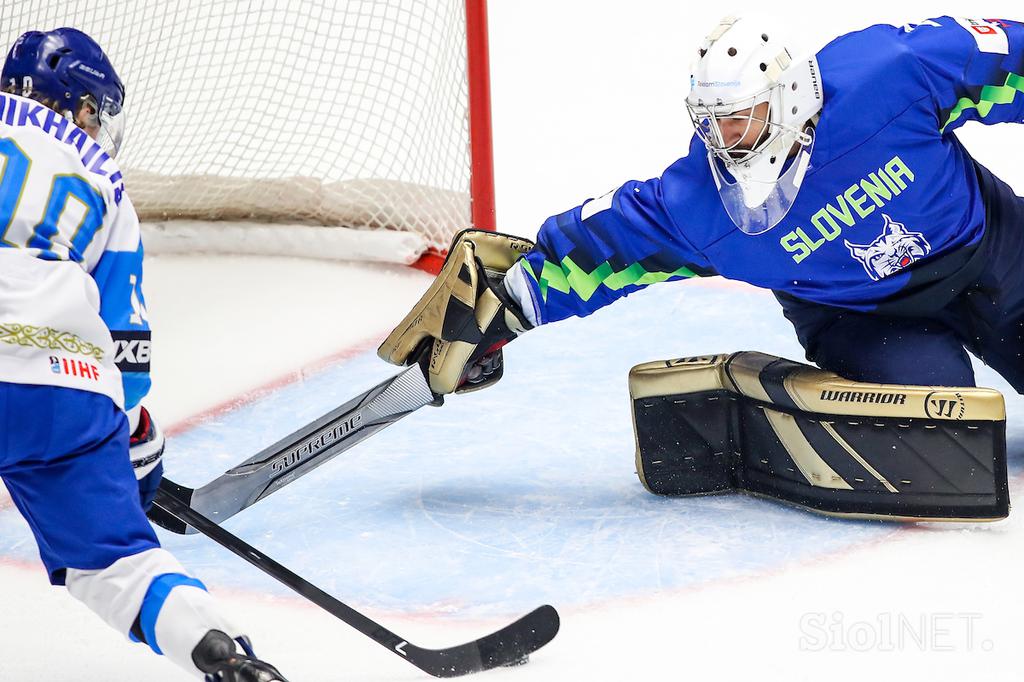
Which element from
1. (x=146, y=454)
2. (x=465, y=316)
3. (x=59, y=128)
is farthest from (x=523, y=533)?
(x=59, y=128)

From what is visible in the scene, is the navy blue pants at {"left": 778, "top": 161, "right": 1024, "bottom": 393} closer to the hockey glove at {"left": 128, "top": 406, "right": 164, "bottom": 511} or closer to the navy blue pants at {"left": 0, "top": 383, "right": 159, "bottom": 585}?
the hockey glove at {"left": 128, "top": 406, "right": 164, "bottom": 511}

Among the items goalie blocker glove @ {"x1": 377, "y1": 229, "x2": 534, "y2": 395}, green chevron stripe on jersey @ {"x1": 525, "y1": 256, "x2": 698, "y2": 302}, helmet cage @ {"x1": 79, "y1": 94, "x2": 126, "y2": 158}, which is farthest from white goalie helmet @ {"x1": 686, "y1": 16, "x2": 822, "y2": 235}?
helmet cage @ {"x1": 79, "y1": 94, "x2": 126, "y2": 158}

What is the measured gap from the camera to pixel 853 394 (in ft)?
8.80

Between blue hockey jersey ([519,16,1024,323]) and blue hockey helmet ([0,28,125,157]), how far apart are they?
102cm

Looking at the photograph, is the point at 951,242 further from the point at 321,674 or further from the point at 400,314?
the point at 400,314

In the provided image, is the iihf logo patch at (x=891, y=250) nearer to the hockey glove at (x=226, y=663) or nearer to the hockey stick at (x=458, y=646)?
the hockey stick at (x=458, y=646)

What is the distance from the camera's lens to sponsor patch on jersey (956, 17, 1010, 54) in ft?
8.68

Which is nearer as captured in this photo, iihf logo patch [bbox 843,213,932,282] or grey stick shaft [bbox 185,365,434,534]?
iihf logo patch [bbox 843,213,932,282]

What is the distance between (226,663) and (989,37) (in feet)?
6.24

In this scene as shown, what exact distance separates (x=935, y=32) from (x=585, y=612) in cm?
134

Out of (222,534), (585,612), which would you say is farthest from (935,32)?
(222,534)

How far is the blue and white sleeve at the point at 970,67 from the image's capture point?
2643 millimetres

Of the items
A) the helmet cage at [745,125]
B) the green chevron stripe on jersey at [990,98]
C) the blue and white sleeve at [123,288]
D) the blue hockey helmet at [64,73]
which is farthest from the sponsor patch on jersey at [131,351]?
the green chevron stripe on jersey at [990,98]

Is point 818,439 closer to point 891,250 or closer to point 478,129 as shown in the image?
point 891,250
